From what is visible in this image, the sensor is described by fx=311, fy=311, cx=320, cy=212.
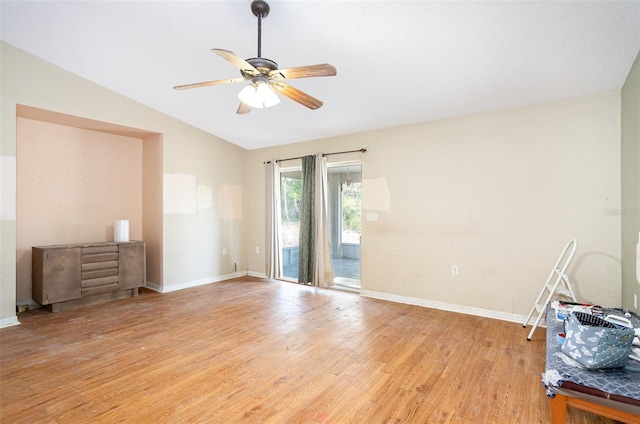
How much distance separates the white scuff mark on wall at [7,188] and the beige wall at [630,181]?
604cm

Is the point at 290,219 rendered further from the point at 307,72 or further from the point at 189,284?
the point at 307,72

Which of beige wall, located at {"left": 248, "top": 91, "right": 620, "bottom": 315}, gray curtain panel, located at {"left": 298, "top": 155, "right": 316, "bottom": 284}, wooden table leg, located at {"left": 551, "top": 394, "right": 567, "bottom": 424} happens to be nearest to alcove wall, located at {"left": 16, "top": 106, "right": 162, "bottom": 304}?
gray curtain panel, located at {"left": 298, "top": 155, "right": 316, "bottom": 284}

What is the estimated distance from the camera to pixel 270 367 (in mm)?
2541

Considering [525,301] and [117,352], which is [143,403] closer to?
[117,352]

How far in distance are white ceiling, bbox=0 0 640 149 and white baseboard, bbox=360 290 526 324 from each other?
7.91ft

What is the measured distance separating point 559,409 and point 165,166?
519 cm

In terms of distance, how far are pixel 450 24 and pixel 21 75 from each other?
445cm

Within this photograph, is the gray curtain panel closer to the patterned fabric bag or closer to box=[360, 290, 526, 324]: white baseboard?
box=[360, 290, 526, 324]: white baseboard

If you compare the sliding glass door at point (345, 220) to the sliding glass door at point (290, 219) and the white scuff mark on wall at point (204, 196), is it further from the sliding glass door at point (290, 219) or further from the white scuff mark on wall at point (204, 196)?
the white scuff mark on wall at point (204, 196)

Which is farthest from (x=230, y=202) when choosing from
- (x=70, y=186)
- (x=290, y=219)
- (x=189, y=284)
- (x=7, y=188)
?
(x=7, y=188)

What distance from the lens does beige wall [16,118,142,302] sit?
4.04 m

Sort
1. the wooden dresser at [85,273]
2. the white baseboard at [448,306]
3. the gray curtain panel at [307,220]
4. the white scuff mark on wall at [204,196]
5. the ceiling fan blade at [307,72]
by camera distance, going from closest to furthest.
Result: 1. the ceiling fan blade at [307,72]
2. the white baseboard at [448,306]
3. the wooden dresser at [85,273]
4. the gray curtain panel at [307,220]
5. the white scuff mark on wall at [204,196]

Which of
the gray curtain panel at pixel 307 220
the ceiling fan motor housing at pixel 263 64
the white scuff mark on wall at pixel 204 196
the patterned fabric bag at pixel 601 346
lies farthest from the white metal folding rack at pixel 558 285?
the white scuff mark on wall at pixel 204 196

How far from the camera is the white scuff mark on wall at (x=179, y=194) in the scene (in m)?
4.87
